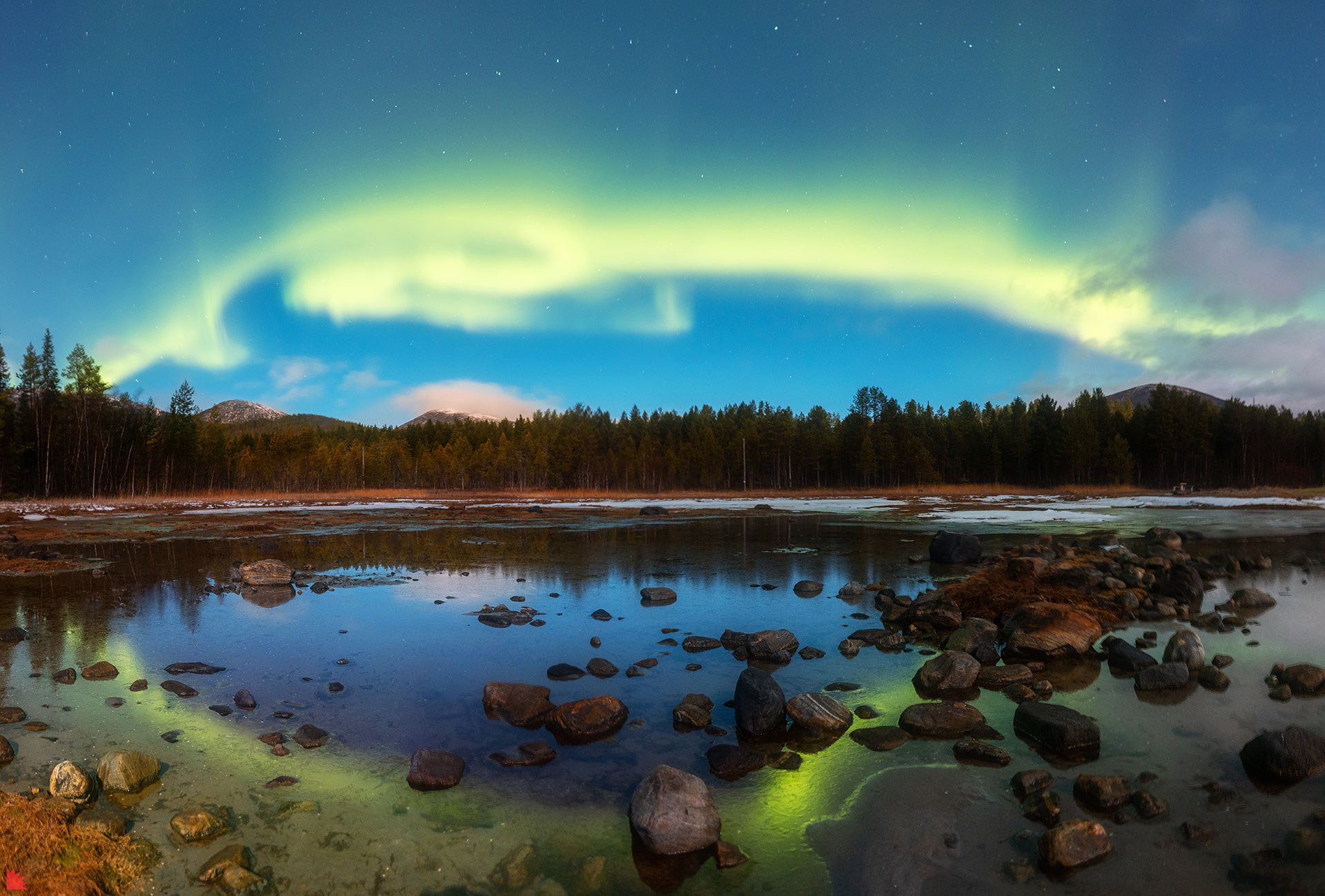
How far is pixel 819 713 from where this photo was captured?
30.4 ft

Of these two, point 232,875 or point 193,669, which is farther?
point 193,669

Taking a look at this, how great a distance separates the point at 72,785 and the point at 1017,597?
697 inches

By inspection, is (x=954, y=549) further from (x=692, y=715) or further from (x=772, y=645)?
(x=692, y=715)

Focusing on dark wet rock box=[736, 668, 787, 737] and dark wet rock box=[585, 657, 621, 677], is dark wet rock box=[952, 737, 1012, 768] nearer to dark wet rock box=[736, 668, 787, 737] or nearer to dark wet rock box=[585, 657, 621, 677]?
dark wet rock box=[736, 668, 787, 737]

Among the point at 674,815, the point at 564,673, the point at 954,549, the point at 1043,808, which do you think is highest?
the point at 954,549

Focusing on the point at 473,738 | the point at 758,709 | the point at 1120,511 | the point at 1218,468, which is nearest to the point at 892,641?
the point at 758,709

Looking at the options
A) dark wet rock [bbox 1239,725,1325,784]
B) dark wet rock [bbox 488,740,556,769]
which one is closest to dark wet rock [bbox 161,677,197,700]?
dark wet rock [bbox 488,740,556,769]

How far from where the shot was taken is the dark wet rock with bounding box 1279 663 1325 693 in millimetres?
10273

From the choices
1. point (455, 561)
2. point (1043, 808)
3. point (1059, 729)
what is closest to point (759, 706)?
point (1043, 808)

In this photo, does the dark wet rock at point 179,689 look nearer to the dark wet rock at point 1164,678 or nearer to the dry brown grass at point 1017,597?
the dark wet rock at point 1164,678

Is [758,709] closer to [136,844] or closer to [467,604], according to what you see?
[136,844]

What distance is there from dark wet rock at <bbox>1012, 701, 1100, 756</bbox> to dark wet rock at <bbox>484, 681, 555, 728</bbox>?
700 cm

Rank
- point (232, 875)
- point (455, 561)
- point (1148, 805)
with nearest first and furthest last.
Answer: point (232, 875) < point (1148, 805) < point (455, 561)

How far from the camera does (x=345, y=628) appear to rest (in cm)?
1540
